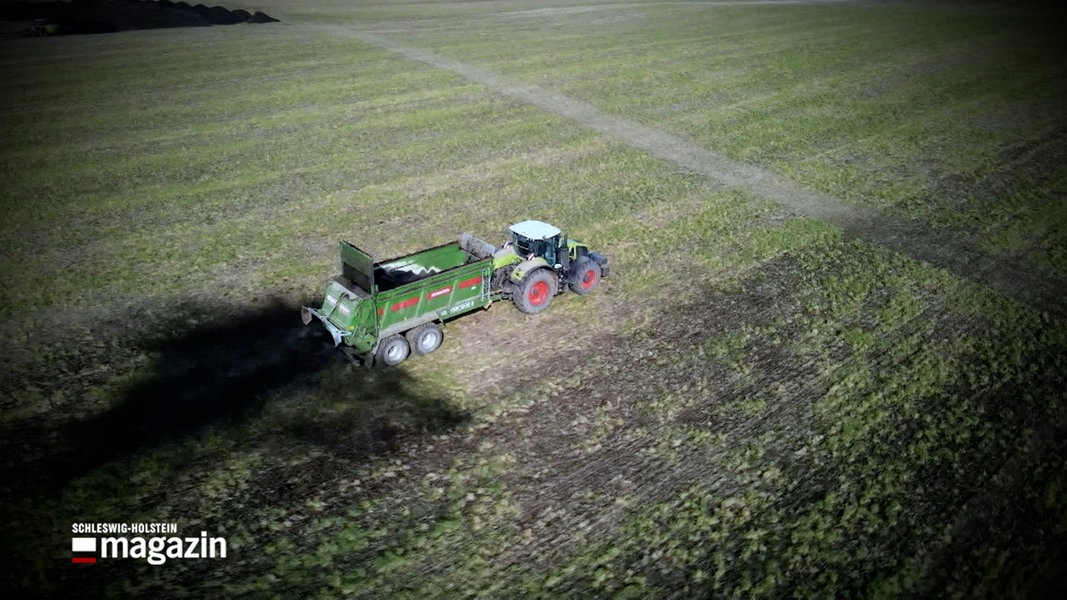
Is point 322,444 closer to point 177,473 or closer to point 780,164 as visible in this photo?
A: point 177,473

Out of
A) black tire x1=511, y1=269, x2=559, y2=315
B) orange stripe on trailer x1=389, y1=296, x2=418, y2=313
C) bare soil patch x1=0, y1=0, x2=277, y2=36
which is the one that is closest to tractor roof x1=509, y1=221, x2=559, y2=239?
black tire x1=511, y1=269, x2=559, y2=315

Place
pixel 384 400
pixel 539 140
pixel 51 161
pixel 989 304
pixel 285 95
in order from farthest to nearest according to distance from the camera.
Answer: pixel 285 95 → pixel 539 140 → pixel 51 161 → pixel 989 304 → pixel 384 400

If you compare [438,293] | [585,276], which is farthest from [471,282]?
[585,276]

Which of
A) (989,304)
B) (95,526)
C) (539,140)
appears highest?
(539,140)

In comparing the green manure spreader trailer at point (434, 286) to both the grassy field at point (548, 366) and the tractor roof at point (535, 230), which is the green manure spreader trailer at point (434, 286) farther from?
the grassy field at point (548, 366)

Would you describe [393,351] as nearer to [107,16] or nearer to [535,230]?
[535,230]

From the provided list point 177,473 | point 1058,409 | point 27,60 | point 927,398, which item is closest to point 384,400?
point 177,473

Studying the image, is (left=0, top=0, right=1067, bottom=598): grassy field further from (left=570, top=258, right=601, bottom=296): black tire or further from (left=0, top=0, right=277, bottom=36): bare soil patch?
(left=0, top=0, right=277, bottom=36): bare soil patch
